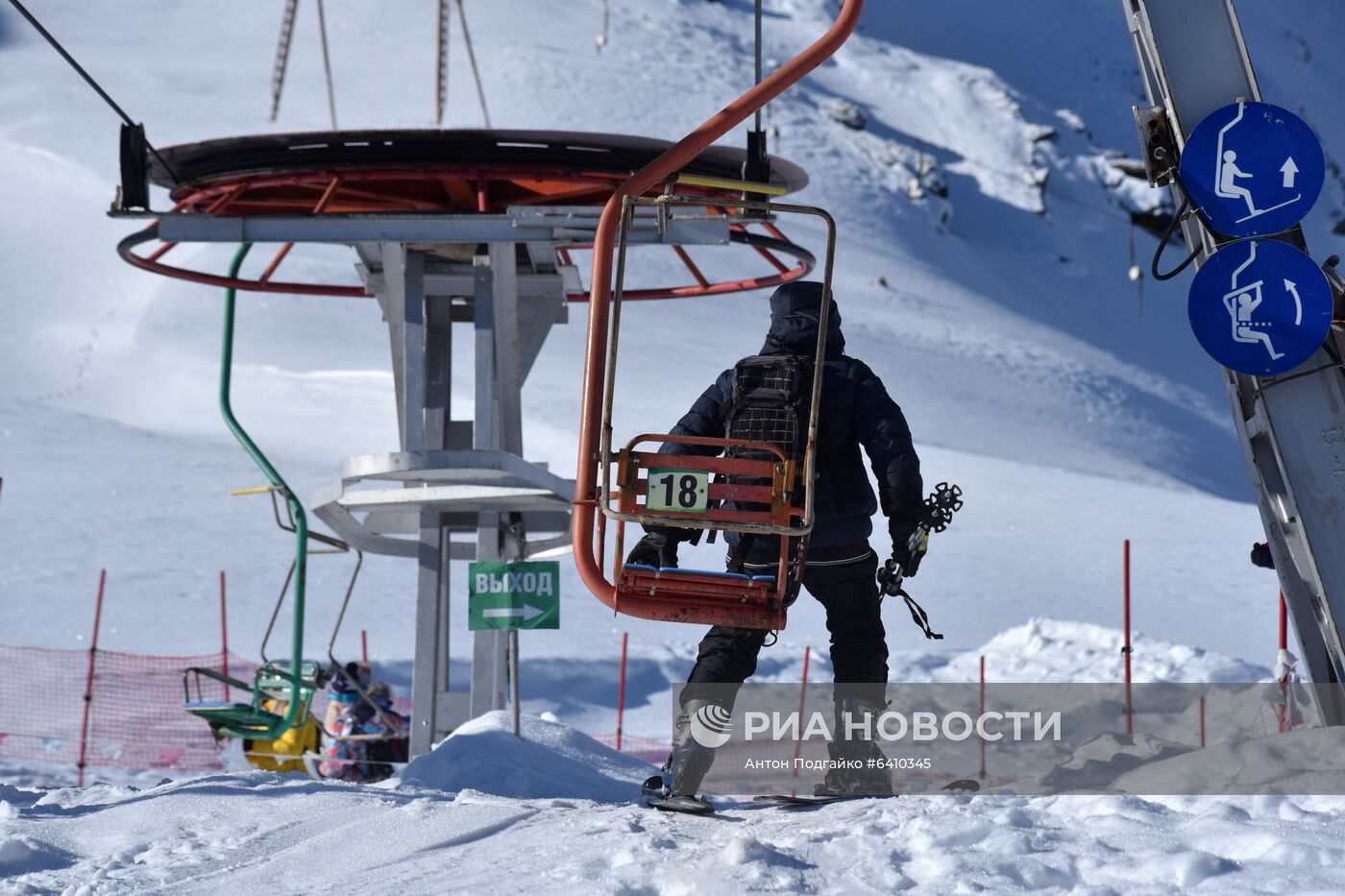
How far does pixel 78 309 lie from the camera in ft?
135

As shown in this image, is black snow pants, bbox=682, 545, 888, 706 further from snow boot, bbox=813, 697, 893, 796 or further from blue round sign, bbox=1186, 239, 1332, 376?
blue round sign, bbox=1186, 239, 1332, 376

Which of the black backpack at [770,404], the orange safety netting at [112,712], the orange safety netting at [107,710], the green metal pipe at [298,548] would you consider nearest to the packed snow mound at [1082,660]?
the orange safety netting at [112,712]

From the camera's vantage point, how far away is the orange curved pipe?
16.4 feet

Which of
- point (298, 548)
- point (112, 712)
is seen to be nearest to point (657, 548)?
point (298, 548)

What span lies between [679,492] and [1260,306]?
79.2 inches

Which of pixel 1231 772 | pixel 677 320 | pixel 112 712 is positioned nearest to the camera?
pixel 1231 772

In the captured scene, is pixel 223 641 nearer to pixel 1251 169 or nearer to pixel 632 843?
pixel 632 843

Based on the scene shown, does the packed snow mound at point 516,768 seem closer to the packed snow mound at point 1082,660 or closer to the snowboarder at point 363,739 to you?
the snowboarder at point 363,739

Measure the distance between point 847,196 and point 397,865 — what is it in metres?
56.2

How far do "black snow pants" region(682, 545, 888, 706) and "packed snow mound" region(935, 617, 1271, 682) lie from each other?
10.6 metres

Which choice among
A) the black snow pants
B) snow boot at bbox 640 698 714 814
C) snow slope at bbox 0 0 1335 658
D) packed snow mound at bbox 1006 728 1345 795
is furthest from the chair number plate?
snow slope at bbox 0 0 1335 658

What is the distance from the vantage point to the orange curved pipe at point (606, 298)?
5008mm

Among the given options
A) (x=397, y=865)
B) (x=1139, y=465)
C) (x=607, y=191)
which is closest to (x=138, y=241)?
(x=607, y=191)

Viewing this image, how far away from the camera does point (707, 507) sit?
5.02m
